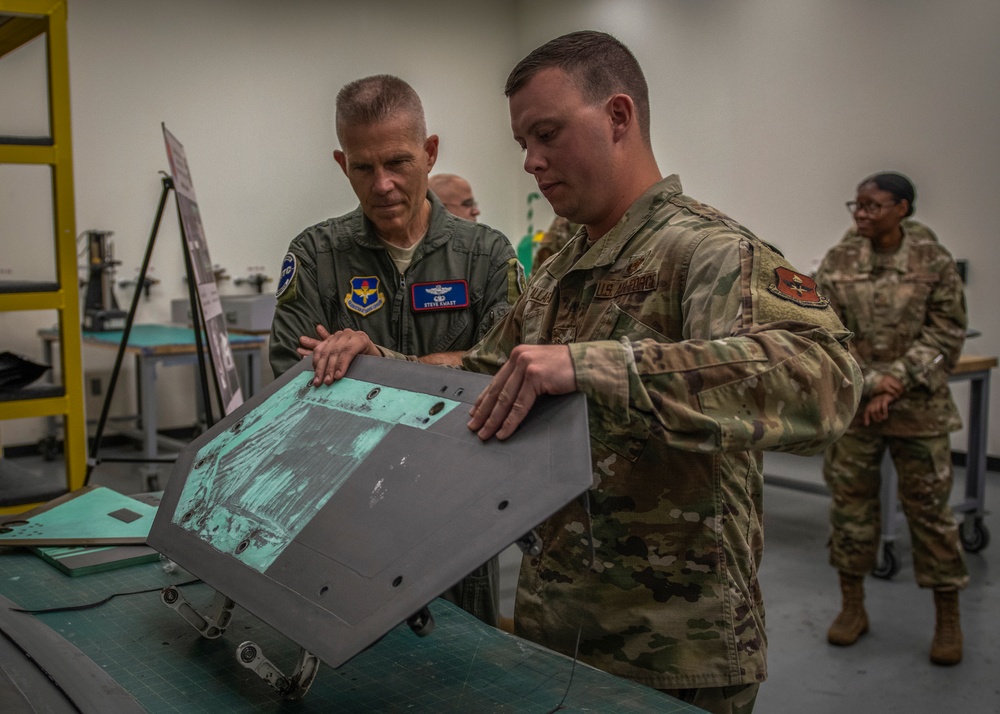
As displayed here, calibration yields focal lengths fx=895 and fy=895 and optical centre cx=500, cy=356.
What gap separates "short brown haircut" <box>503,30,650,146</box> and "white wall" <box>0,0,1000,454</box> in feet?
15.6

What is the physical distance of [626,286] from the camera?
116 centimetres

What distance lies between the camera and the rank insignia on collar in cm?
101

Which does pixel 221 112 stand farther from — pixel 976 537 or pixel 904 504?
pixel 976 537

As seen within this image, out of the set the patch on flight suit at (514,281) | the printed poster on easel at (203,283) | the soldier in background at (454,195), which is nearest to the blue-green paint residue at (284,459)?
the patch on flight suit at (514,281)

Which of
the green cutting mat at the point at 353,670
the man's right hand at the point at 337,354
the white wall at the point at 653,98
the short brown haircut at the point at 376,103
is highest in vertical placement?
the white wall at the point at 653,98

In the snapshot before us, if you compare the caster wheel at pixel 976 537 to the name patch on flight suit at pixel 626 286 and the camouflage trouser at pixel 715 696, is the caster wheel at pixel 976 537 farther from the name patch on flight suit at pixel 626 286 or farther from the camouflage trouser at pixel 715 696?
the name patch on flight suit at pixel 626 286

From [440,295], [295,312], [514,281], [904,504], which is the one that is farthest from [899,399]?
[295,312]

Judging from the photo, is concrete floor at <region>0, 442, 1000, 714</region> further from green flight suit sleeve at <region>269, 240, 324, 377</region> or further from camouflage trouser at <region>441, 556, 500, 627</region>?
green flight suit sleeve at <region>269, 240, 324, 377</region>

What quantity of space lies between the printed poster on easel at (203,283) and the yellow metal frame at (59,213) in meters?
0.36

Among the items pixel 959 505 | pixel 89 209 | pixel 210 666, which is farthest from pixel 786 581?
pixel 89 209

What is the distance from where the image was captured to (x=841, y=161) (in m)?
5.80

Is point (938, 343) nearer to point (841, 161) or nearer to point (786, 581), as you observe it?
point (786, 581)

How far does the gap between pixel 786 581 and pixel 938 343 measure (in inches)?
44.5

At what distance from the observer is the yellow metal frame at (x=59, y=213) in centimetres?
242
